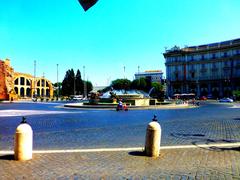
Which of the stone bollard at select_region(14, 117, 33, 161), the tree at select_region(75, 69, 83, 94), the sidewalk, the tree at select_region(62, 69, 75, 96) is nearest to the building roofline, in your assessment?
the tree at select_region(75, 69, 83, 94)

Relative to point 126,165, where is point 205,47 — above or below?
above

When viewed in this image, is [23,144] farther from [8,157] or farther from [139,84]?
[139,84]

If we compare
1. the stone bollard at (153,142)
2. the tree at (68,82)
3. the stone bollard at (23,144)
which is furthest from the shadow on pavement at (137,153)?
the tree at (68,82)

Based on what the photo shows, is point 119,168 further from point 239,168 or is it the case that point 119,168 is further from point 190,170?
point 239,168

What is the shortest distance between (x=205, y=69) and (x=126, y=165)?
123404mm

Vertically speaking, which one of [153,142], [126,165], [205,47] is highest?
[205,47]

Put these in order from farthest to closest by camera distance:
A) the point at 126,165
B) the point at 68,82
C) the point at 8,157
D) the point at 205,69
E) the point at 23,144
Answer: the point at 205,69 < the point at 68,82 < the point at 8,157 < the point at 23,144 < the point at 126,165

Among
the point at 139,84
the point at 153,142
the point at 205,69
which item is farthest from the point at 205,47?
the point at 153,142

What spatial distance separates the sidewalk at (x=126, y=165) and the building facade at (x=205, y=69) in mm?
108286

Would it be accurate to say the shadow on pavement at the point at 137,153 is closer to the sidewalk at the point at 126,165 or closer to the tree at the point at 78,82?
the sidewalk at the point at 126,165

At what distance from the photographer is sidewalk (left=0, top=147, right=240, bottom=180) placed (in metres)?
6.13

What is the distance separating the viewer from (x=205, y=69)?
124 meters

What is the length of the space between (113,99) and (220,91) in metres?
87.4

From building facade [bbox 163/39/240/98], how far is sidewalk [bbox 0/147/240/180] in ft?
Result: 355
